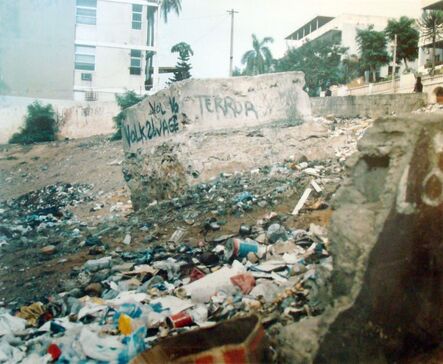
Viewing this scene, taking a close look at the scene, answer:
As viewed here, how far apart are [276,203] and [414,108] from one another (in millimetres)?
7045

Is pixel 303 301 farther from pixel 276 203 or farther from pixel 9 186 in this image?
pixel 9 186

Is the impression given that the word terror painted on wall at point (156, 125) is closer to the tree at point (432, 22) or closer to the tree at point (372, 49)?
the tree at point (432, 22)

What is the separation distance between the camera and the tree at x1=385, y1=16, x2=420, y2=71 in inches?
806

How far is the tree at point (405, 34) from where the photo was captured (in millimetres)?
20484

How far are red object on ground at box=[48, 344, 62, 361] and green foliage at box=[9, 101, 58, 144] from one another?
9679 mm

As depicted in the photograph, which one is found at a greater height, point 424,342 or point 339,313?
point 339,313

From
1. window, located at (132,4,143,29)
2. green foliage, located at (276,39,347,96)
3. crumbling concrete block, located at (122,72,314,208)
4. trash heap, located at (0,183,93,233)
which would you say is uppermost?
green foliage, located at (276,39,347,96)

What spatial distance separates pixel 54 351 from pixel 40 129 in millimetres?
11501

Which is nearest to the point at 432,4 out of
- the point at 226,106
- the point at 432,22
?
the point at 432,22

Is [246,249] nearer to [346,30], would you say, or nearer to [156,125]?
[156,125]

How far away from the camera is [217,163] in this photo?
615cm

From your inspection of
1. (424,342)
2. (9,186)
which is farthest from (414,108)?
(9,186)

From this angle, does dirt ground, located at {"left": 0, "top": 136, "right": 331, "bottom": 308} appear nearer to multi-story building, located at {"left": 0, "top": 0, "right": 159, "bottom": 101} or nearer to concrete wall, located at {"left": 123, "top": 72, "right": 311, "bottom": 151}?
concrete wall, located at {"left": 123, "top": 72, "right": 311, "bottom": 151}

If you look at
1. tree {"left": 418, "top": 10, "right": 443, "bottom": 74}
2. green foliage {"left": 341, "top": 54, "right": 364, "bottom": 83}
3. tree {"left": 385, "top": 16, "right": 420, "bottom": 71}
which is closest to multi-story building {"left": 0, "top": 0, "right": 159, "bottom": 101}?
tree {"left": 418, "top": 10, "right": 443, "bottom": 74}
